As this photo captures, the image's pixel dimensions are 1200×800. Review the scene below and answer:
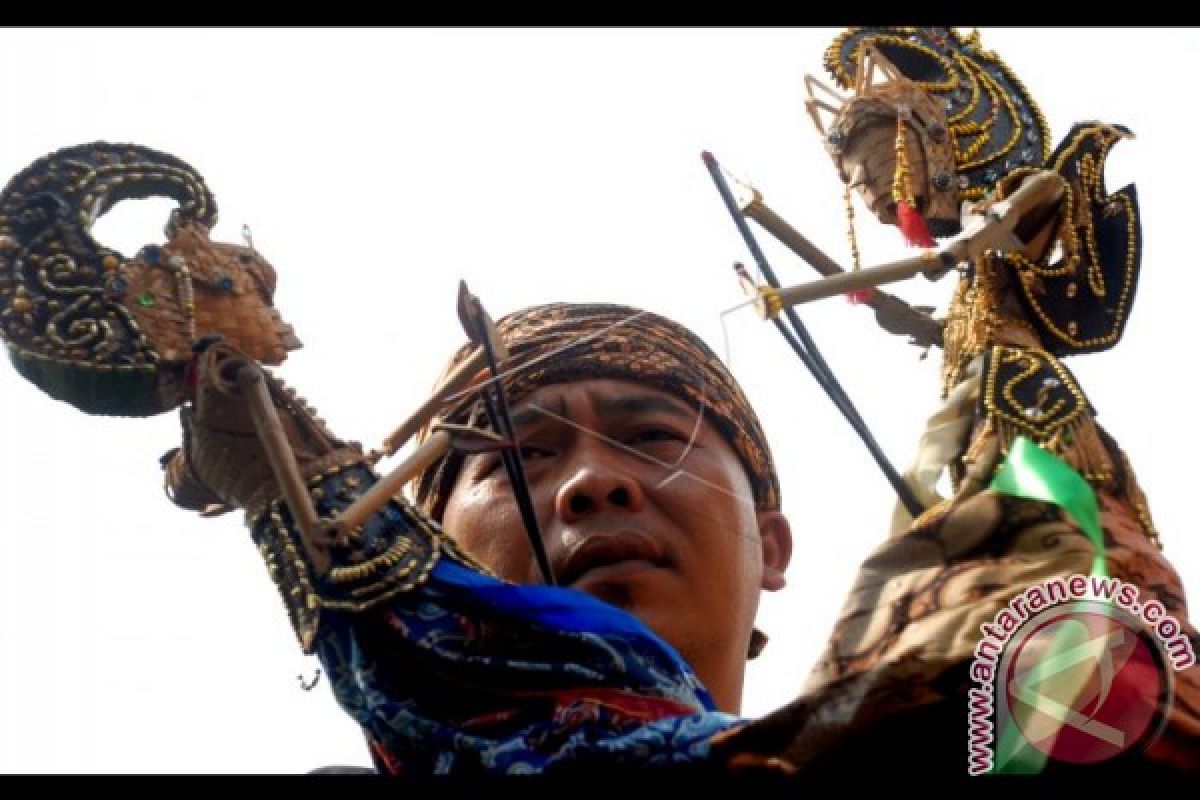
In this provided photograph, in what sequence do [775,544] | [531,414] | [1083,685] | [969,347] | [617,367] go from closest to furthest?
[1083,685] < [969,347] < [531,414] < [617,367] < [775,544]

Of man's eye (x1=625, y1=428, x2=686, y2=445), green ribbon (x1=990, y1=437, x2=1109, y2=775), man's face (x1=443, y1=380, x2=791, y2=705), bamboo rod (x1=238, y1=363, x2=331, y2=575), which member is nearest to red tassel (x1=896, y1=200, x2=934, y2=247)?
man's face (x1=443, y1=380, x2=791, y2=705)

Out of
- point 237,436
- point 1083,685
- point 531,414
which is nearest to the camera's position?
point 1083,685

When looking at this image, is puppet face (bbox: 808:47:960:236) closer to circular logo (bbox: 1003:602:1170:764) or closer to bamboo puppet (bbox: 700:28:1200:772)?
bamboo puppet (bbox: 700:28:1200:772)

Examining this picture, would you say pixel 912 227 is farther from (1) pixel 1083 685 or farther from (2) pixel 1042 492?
(1) pixel 1083 685

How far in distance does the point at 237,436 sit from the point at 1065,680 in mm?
2534

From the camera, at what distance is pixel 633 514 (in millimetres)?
8328

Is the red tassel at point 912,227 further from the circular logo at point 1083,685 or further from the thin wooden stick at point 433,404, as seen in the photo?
the circular logo at point 1083,685

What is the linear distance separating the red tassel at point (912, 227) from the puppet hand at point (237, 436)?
163 centimetres

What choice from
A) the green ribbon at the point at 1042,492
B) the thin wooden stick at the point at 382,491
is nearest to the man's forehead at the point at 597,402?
the thin wooden stick at the point at 382,491

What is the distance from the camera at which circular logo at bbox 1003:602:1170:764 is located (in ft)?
20.0

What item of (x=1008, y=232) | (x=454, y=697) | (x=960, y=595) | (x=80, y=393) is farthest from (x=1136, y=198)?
(x=80, y=393)

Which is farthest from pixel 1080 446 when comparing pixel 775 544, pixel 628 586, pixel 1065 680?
pixel 775 544

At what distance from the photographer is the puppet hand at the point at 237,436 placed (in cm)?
761

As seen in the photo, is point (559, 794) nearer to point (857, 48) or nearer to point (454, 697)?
point (454, 697)
